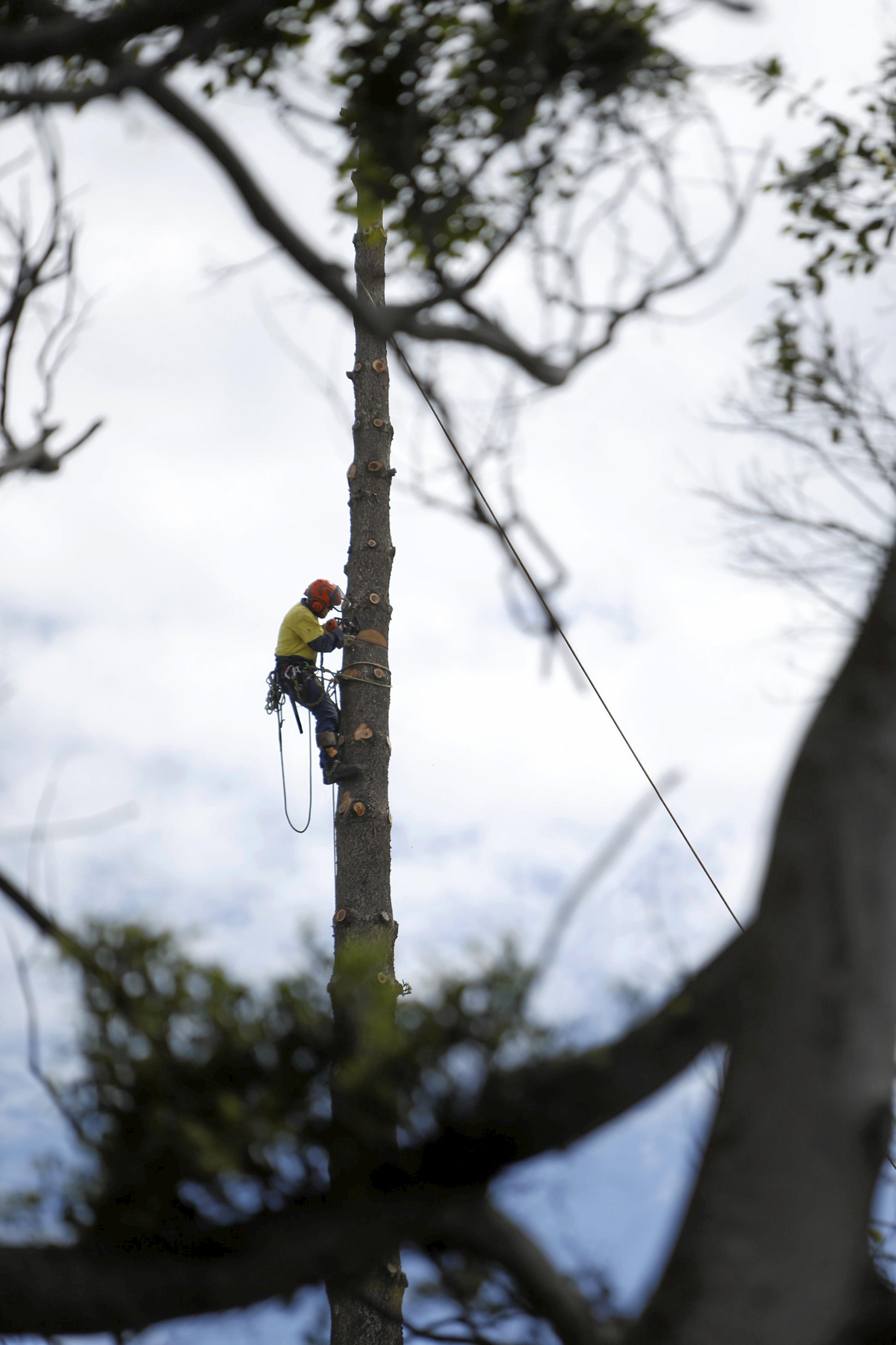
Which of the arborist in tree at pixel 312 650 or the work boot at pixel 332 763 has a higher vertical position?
the arborist in tree at pixel 312 650

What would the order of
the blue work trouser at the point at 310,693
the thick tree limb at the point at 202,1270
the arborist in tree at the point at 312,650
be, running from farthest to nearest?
1. the blue work trouser at the point at 310,693
2. the arborist in tree at the point at 312,650
3. the thick tree limb at the point at 202,1270

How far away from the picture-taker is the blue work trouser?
7035 mm

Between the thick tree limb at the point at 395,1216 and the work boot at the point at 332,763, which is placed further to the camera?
the work boot at the point at 332,763

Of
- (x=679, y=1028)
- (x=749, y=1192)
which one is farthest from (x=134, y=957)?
(x=749, y=1192)

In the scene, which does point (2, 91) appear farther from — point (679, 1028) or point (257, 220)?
point (679, 1028)

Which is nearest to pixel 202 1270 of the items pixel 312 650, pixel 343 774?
pixel 343 774

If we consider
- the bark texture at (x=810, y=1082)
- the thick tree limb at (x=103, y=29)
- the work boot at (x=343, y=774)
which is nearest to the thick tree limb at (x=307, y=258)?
the thick tree limb at (x=103, y=29)

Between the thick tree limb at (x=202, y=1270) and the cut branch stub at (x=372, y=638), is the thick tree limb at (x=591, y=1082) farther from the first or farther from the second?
the cut branch stub at (x=372, y=638)

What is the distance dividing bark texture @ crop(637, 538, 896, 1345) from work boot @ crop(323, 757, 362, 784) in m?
4.27

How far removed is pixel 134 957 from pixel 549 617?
47.3 inches

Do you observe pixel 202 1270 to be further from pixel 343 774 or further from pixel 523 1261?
pixel 343 774

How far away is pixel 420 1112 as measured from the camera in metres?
2.12

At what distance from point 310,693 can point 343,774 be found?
115cm

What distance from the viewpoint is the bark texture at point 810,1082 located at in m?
1.85
